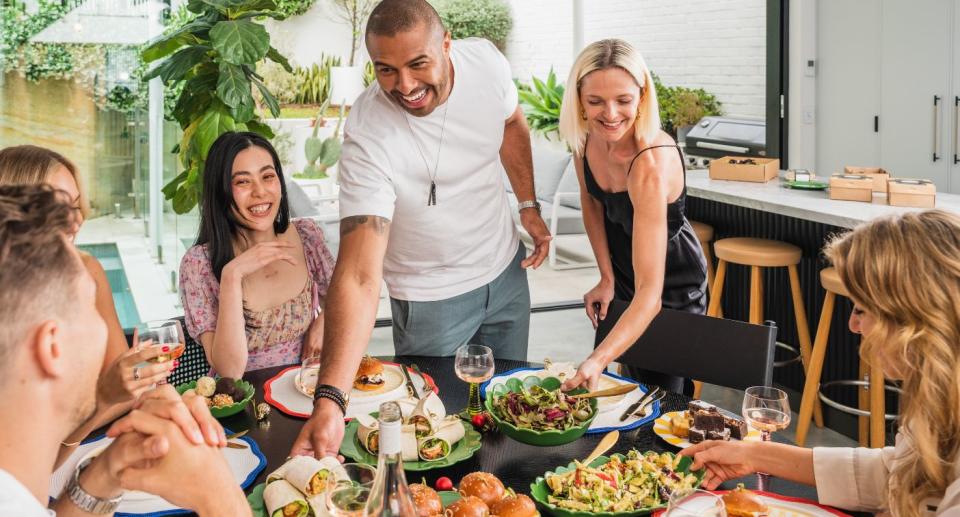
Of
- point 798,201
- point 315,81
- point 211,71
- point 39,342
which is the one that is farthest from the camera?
point 315,81

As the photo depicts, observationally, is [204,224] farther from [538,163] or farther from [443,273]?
[538,163]

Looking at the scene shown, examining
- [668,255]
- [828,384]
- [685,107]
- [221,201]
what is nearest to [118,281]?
[221,201]

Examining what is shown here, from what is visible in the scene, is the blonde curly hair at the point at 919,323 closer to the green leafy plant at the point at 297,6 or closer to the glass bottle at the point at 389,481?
the glass bottle at the point at 389,481

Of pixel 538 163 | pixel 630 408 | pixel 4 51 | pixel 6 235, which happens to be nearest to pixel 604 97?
pixel 630 408

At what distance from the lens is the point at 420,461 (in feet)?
5.37

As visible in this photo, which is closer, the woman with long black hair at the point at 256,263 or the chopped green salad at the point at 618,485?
the chopped green salad at the point at 618,485

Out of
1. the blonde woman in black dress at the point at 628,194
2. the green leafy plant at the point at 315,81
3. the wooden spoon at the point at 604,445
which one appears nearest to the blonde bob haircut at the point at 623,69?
the blonde woman in black dress at the point at 628,194

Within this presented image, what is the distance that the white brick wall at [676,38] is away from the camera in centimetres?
726

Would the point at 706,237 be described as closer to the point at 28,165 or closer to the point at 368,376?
the point at 368,376

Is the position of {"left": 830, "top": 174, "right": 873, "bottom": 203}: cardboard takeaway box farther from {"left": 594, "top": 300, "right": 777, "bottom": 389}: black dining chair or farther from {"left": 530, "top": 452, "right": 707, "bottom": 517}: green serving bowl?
{"left": 530, "top": 452, "right": 707, "bottom": 517}: green serving bowl

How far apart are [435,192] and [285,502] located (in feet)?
4.27

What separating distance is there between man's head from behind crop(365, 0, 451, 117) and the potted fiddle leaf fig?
1.80 meters

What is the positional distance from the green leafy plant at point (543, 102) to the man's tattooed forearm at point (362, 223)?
5.46m

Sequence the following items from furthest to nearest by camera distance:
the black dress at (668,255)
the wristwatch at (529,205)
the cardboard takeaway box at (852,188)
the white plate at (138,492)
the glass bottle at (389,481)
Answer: the cardboard takeaway box at (852,188), the wristwatch at (529,205), the black dress at (668,255), the white plate at (138,492), the glass bottle at (389,481)
